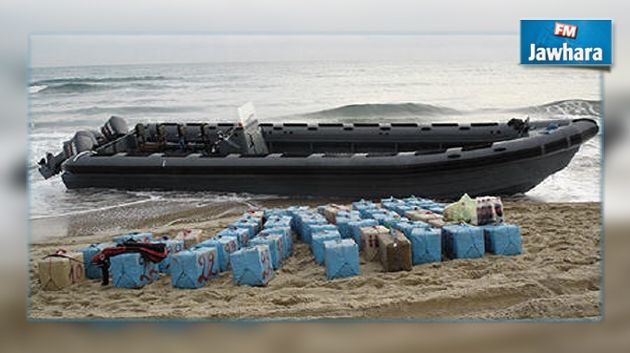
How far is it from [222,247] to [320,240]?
452mm

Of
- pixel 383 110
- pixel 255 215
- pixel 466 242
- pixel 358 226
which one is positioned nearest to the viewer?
pixel 466 242

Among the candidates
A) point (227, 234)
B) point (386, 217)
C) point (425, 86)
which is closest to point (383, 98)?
point (425, 86)

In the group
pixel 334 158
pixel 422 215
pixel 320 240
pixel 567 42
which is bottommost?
pixel 320 240

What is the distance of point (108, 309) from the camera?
3.94 metres

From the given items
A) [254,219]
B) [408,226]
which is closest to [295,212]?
[254,219]

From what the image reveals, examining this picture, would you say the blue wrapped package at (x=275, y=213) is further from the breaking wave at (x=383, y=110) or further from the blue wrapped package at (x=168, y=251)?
the breaking wave at (x=383, y=110)

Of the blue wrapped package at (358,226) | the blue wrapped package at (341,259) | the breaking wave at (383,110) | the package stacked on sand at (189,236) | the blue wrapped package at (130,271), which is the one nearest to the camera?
the blue wrapped package at (341,259)

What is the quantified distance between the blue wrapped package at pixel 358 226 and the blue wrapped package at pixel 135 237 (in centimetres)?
96

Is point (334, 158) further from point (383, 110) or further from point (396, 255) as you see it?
point (396, 255)

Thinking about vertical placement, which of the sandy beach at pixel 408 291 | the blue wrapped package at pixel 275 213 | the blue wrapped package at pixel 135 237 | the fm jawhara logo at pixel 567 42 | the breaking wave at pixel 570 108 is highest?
the fm jawhara logo at pixel 567 42

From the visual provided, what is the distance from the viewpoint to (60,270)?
13.4 feet

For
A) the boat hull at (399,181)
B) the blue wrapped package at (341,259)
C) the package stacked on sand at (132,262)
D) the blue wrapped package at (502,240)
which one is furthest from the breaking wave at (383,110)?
the package stacked on sand at (132,262)

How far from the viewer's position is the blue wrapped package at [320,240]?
13.2 ft

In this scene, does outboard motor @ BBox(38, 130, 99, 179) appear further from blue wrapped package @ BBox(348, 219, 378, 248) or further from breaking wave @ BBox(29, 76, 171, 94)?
blue wrapped package @ BBox(348, 219, 378, 248)
